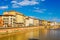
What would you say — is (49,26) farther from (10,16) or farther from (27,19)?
(10,16)

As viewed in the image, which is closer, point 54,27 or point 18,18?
point 18,18

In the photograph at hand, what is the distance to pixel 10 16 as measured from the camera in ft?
66.0

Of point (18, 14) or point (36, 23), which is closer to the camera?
point (18, 14)

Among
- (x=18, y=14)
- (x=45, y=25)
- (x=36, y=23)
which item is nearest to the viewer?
(x=18, y=14)

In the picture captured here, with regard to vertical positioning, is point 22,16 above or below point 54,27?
above

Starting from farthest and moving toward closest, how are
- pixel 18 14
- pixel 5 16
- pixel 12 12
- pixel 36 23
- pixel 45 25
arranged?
pixel 45 25
pixel 36 23
pixel 18 14
pixel 12 12
pixel 5 16

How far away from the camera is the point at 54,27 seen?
93.4ft

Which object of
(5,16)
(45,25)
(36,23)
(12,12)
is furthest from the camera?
(45,25)

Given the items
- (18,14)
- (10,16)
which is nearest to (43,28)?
(18,14)

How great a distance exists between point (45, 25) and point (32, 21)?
2.36 metres

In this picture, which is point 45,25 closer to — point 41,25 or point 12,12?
point 41,25

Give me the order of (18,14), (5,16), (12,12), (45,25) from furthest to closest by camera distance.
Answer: (45,25)
(18,14)
(12,12)
(5,16)

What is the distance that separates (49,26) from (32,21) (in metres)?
3.07

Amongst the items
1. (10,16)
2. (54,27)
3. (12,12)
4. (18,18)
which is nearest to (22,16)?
(18,18)
